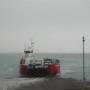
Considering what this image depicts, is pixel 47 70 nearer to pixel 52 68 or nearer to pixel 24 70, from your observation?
pixel 52 68

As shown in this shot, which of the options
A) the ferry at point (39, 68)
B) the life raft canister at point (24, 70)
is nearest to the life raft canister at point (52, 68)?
the ferry at point (39, 68)

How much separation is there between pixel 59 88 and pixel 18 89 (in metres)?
4.24

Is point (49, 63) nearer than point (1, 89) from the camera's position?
No

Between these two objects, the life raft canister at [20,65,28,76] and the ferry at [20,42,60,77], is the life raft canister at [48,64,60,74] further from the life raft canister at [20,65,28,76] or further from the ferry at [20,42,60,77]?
the life raft canister at [20,65,28,76]

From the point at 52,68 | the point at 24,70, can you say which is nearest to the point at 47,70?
the point at 52,68

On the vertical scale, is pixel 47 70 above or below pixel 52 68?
below

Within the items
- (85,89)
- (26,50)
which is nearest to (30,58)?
(26,50)

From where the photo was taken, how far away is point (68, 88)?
38.3 m

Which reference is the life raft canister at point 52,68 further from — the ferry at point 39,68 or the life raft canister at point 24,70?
the life raft canister at point 24,70

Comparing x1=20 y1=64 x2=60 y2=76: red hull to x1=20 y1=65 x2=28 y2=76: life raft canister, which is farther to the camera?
x1=20 y1=65 x2=28 y2=76: life raft canister

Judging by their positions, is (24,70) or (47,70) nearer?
(47,70)

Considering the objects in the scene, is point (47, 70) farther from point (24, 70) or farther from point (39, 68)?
point (24, 70)

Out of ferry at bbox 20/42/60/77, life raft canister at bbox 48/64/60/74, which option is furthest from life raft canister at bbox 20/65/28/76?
life raft canister at bbox 48/64/60/74

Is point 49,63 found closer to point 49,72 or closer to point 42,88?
point 49,72
